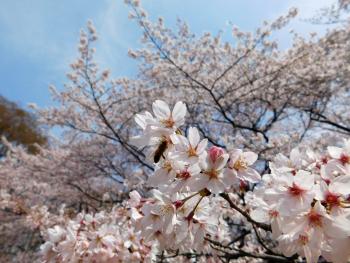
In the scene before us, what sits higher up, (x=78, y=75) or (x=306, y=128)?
(x=78, y=75)

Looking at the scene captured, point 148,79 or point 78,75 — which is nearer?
point 78,75

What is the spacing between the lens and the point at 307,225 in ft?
3.49

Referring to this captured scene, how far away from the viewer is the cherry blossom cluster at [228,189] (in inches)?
41.0

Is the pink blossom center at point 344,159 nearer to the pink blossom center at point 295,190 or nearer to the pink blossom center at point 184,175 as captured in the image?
the pink blossom center at point 295,190

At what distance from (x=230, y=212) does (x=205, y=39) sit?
232 inches

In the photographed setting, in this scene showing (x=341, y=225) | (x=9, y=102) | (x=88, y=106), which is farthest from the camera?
(x=9, y=102)

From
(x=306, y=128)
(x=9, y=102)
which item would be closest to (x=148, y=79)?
(x=306, y=128)

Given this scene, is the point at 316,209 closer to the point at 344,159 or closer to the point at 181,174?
the point at 344,159

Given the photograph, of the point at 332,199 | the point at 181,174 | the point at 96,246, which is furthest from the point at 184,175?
the point at 96,246

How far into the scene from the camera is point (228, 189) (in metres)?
1.29

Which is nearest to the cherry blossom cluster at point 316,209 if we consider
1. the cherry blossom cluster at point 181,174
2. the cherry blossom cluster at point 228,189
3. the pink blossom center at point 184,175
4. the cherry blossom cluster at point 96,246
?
the cherry blossom cluster at point 228,189

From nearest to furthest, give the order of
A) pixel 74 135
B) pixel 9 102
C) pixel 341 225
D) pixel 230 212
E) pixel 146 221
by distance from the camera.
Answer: pixel 341 225
pixel 146 221
pixel 230 212
pixel 74 135
pixel 9 102

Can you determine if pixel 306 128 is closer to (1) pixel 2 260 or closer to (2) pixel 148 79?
(2) pixel 148 79

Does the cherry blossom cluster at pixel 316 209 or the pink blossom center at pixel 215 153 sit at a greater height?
the pink blossom center at pixel 215 153
